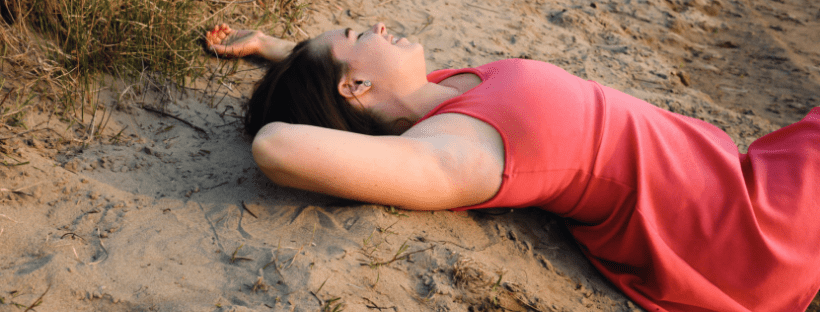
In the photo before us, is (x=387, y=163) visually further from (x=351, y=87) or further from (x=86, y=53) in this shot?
(x=86, y=53)

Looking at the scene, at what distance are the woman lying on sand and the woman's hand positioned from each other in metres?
1.04

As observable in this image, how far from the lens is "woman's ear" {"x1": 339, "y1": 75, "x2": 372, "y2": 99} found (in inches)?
89.2

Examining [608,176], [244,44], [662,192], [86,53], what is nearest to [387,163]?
[608,176]

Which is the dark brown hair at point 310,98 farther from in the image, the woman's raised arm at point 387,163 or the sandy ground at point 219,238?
the woman's raised arm at point 387,163

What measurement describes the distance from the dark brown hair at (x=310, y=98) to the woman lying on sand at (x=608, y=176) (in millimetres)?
14

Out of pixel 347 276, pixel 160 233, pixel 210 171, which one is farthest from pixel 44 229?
pixel 347 276

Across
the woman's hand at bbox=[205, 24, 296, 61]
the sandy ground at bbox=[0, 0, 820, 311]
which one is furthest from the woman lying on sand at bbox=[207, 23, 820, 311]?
the woman's hand at bbox=[205, 24, 296, 61]

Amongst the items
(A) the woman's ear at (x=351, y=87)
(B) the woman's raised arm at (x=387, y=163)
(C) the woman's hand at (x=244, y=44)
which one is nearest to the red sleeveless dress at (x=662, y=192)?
(B) the woman's raised arm at (x=387, y=163)

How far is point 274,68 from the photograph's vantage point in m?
2.42

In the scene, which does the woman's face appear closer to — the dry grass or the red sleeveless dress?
the red sleeveless dress

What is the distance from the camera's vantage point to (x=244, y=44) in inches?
121

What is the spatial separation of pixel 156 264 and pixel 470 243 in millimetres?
1121

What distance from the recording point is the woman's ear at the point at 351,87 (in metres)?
2.27

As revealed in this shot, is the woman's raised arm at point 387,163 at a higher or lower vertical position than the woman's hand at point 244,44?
higher
